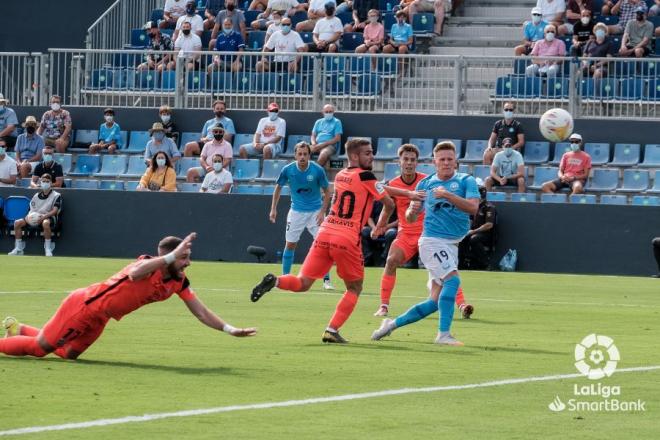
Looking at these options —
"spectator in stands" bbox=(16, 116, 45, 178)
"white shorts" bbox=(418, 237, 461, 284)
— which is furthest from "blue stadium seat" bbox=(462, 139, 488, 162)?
"white shorts" bbox=(418, 237, 461, 284)

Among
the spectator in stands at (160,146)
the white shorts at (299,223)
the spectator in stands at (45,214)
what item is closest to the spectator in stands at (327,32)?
the spectator in stands at (160,146)

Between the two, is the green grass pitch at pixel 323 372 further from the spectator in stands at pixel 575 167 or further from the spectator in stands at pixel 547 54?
the spectator in stands at pixel 547 54

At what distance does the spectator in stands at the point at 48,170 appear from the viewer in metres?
29.6

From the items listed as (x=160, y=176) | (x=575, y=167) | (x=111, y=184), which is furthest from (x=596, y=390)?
(x=111, y=184)

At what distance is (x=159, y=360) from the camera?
11.3 meters

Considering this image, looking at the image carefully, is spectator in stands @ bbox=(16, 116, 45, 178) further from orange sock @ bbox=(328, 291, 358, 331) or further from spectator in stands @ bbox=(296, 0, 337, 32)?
orange sock @ bbox=(328, 291, 358, 331)

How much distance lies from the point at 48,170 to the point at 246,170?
430cm

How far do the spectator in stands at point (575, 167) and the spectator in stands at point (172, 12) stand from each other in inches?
461

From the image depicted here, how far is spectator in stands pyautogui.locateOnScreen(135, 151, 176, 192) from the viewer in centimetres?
2906

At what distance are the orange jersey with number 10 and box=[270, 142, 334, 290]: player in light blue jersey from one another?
6.40 metres

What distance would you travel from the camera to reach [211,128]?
29797mm

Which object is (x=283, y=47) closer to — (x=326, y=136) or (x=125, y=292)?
(x=326, y=136)

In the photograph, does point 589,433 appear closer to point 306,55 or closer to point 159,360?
point 159,360

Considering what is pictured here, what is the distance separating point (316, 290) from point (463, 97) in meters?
10.3
